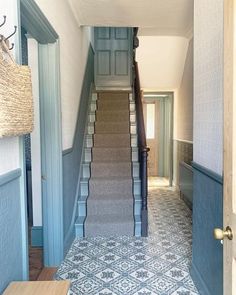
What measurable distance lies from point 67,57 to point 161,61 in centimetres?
246

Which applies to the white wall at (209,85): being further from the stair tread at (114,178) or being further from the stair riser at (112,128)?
the stair riser at (112,128)

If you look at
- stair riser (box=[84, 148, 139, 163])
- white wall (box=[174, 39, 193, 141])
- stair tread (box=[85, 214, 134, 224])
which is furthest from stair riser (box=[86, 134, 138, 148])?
stair tread (box=[85, 214, 134, 224])

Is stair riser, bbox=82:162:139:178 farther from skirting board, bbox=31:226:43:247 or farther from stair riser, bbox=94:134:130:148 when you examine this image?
skirting board, bbox=31:226:43:247

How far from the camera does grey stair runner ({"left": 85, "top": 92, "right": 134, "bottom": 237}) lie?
11.5 feet

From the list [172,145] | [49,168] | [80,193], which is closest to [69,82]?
[49,168]

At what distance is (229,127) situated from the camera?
110cm

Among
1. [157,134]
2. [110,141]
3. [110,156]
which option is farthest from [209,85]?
[157,134]

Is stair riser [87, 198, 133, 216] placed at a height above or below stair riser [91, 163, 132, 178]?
below

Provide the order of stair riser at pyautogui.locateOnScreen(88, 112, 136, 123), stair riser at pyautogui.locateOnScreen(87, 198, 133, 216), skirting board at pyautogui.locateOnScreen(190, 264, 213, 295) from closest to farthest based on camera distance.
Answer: skirting board at pyautogui.locateOnScreen(190, 264, 213, 295)
stair riser at pyautogui.locateOnScreen(87, 198, 133, 216)
stair riser at pyautogui.locateOnScreen(88, 112, 136, 123)

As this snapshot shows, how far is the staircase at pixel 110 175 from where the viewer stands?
11.5 feet

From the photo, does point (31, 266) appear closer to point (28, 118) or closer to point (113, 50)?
point (28, 118)

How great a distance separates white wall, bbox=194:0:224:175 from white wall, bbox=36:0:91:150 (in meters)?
1.19

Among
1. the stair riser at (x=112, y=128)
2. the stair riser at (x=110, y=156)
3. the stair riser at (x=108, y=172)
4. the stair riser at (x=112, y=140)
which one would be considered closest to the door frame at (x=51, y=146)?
the stair riser at (x=108, y=172)

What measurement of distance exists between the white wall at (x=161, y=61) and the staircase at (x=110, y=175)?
2.65 ft
